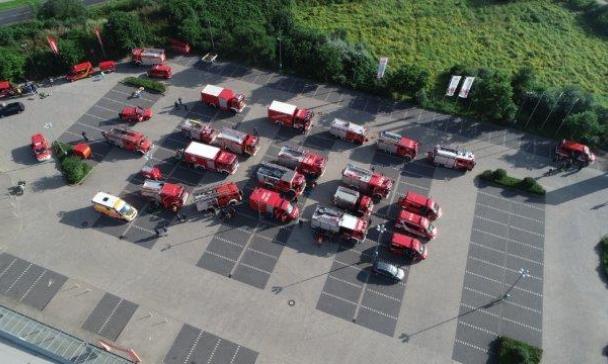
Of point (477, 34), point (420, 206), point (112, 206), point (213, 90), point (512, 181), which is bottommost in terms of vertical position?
point (112, 206)

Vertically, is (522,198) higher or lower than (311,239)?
higher

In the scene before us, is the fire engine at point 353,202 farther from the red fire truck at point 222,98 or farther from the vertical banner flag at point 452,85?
the vertical banner flag at point 452,85

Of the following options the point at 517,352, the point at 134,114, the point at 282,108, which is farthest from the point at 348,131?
the point at 517,352

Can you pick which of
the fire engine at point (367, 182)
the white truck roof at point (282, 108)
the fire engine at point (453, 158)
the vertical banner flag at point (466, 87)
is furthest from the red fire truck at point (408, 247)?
the vertical banner flag at point (466, 87)

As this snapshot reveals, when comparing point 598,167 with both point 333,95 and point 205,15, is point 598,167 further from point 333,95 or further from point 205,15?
point 205,15

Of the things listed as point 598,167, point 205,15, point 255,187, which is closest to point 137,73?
point 205,15

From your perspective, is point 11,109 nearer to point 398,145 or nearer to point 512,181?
point 398,145
